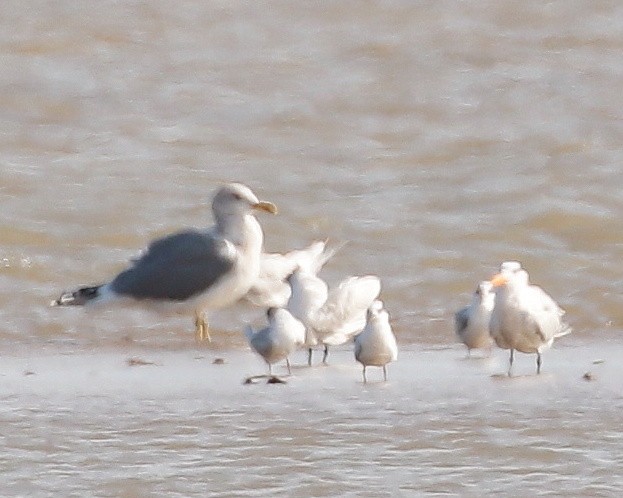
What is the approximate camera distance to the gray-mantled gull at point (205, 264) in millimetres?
8586

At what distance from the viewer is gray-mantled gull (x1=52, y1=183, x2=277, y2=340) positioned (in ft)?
28.2

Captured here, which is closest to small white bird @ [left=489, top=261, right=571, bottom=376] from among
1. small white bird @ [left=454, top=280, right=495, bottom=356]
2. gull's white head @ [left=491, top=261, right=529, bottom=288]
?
gull's white head @ [left=491, top=261, right=529, bottom=288]

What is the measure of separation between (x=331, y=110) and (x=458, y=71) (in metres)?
1.17

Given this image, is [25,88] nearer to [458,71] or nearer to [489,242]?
[458,71]

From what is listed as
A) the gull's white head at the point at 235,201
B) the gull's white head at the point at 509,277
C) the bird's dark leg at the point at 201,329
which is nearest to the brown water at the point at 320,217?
the bird's dark leg at the point at 201,329

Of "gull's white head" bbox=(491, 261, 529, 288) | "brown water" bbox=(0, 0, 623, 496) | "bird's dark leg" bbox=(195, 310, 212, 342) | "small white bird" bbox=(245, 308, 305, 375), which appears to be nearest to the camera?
"brown water" bbox=(0, 0, 623, 496)

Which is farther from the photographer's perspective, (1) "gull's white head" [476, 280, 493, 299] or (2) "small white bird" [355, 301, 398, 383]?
(1) "gull's white head" [476, 280, 493, 299]

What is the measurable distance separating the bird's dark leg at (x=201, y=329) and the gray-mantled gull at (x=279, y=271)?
1.36 ft

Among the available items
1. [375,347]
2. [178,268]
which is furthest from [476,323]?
[178,268]

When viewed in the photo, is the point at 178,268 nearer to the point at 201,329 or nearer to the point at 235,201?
the point at 235,201

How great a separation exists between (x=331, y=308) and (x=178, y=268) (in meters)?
1.71

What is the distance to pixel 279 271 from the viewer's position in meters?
8.89

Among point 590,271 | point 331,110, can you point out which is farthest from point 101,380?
point 331,110

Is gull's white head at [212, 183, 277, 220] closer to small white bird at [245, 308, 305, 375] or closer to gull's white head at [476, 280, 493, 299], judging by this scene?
gull's white head at [476, 280, 493, 299]
